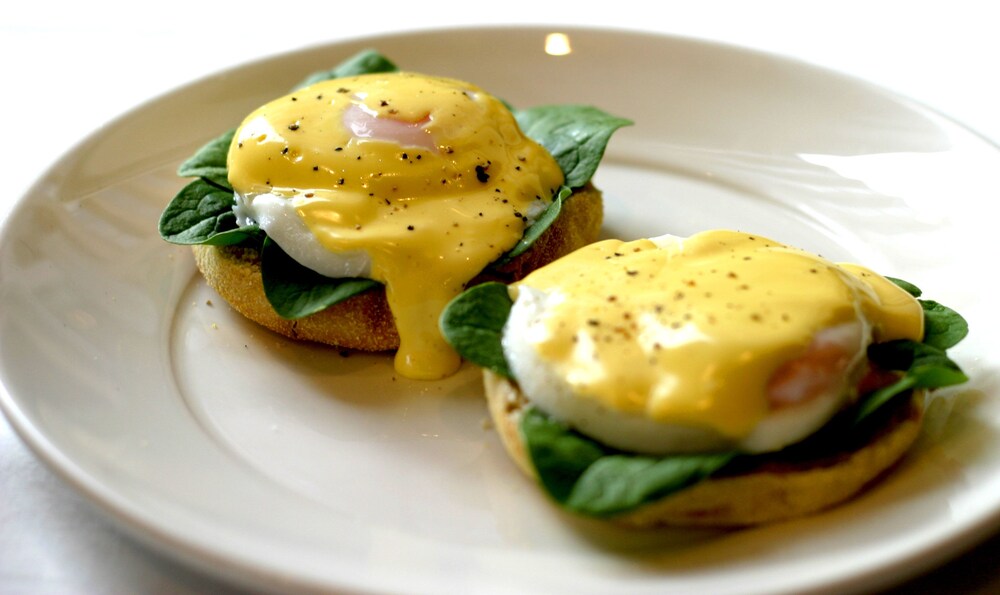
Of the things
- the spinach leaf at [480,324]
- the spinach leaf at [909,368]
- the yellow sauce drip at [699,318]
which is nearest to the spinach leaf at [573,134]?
the yellow sauce drip at [699,318]

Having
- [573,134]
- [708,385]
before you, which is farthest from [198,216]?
[708,385]

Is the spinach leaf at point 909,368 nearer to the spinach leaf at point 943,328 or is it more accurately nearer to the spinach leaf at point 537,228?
the spinach leaf at point 943,328

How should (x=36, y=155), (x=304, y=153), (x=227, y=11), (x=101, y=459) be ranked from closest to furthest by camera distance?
(x=101, y=459), (x=304, y=153), (x=36, y=155), (x=227, y=11)

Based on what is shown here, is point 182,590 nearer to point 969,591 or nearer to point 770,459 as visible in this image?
point 770,459

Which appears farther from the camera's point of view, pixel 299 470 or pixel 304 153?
pixel 304 153

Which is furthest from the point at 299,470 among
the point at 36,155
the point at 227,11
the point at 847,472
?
the point at 227,11

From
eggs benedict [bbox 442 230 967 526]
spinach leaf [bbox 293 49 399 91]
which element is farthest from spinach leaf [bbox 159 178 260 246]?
eggs benedict [bbox 442 230 967 526]
